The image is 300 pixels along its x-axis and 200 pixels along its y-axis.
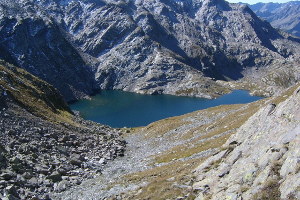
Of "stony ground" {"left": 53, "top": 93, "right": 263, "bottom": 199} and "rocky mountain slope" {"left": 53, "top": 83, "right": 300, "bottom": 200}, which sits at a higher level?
"rocky mountain slope" {"left": 53, "top": 83, "right": 300, "bottom": 200}

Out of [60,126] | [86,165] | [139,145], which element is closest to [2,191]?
[86,165]

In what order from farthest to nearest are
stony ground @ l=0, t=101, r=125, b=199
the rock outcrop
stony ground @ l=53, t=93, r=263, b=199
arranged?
1. stony ground @ l=0, t=101, r=125, b=199
2. stony ground @ l=53, t=93, r=263, b=199
3. the rock outcrop

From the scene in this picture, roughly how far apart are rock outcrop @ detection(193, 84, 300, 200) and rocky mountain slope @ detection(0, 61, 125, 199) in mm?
19939

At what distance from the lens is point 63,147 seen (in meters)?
54.9

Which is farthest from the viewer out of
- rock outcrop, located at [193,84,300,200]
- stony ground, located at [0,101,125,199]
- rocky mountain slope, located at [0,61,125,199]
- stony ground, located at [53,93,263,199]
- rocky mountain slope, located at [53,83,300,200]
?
rocky mountain slope, located at [0,61,125,199]

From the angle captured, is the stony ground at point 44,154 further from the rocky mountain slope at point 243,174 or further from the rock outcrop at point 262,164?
the rock outcrop at point 262,164

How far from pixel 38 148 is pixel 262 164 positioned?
3677 centimetres

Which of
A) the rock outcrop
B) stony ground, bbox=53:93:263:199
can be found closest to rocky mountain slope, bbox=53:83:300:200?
the rock outcrop

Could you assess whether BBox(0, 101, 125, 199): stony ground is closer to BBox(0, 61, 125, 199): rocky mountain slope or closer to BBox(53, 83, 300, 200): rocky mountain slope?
BBox(0, 61, 125, 199): rocky mountain slope

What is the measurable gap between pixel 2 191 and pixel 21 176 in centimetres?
529

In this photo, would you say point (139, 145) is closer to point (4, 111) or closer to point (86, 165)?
point (86, 165)

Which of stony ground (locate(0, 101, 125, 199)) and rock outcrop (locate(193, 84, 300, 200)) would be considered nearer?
rock outcrop (locate(193, 84, 300, 200))

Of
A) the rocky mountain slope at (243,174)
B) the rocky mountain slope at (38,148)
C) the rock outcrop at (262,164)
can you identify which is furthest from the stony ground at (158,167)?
the rocky mountain slope at (38,148)

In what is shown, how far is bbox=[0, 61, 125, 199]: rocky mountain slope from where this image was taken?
126 ft
